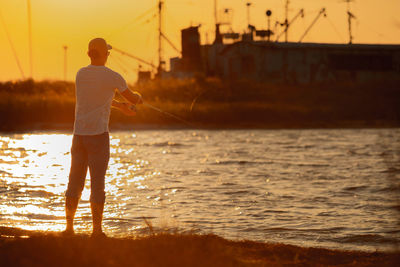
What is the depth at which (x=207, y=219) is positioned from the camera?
9.99m

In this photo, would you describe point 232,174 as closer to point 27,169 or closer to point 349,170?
point 349,170

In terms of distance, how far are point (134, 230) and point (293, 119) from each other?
3088cm

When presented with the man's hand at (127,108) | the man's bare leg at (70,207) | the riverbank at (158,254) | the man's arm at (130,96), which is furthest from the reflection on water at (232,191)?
the man's arm at (130,96)

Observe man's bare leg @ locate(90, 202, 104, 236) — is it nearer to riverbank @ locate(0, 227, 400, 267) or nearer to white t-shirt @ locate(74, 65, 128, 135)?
riverbank @ locate(0, 227, 400, 267)

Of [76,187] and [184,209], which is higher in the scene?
[76,187]

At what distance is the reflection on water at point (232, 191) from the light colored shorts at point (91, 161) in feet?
5.01

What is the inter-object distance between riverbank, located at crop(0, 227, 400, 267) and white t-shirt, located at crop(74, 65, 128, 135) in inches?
42.2

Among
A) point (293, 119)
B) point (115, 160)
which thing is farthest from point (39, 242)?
point (293, 119)

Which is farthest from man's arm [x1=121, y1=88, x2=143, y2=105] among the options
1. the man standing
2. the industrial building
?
the industrial building

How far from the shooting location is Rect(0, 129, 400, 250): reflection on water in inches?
360

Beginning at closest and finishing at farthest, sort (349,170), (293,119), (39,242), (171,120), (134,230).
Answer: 1. (39,242)
2. (134,230)
3. (349,170)
4. (171,120)
5. (293,119)

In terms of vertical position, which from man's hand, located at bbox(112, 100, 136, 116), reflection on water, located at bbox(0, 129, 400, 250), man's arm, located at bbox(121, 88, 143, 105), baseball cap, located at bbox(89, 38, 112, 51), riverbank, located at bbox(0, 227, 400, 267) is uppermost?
baseball cap, located at bbox(89, 38, 112, 51)

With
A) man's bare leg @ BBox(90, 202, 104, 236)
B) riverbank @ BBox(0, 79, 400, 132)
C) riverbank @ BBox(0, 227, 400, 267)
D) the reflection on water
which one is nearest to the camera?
riverbank @ BBox(0, 227, 400, 267)

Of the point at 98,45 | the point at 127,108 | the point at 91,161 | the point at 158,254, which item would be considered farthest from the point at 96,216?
the point at 98,45
